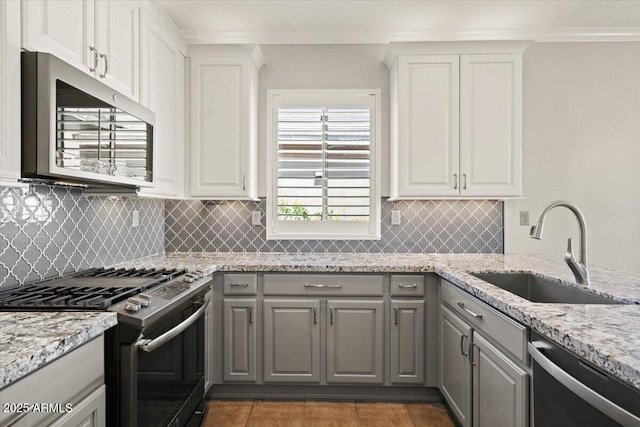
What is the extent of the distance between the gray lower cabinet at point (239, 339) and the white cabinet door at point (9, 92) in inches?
55.7

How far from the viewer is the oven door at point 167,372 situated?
1298 mm

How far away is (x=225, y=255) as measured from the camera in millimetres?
2871

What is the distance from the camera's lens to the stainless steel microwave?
1.27 m

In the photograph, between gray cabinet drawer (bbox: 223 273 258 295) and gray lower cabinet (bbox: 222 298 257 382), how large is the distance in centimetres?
4

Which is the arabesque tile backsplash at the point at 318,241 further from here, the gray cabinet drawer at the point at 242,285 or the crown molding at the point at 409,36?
the crown molding at the point at 409,36

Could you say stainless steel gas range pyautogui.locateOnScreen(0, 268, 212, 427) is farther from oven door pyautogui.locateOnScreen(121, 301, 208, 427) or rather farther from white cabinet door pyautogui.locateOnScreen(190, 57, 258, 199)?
white cabinet door pyautogui.locateOnScreen(190, 57, 258, 199)

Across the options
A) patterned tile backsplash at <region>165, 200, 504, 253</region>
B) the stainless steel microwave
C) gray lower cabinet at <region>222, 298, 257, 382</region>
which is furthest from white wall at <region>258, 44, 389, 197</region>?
the stainless steel microwave

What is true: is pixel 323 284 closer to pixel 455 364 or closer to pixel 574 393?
pixel 455 364

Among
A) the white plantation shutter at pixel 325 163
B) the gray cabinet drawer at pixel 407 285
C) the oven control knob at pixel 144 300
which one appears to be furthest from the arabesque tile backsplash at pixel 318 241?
the oven control knob at pixel 144 300

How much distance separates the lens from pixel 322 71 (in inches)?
118

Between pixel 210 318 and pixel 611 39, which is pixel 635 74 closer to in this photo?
pixel 611 39

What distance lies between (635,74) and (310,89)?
2516 mm

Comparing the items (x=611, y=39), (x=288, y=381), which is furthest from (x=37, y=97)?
(x=611, y=39)

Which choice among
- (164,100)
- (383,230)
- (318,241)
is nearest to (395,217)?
(383,230)
